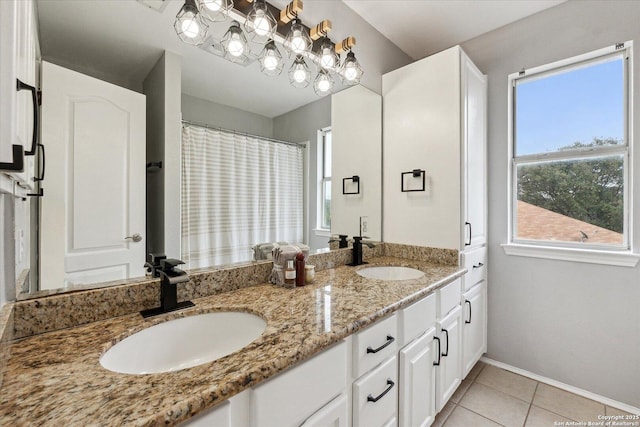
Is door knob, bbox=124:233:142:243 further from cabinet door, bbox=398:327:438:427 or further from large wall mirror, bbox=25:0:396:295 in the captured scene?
cabinet door, bbox=398:327:438:427

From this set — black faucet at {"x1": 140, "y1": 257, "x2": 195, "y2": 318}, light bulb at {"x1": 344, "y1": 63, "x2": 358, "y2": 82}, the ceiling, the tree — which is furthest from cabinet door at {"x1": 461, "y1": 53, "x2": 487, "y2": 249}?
black faucet at {"x1": 140, "y1": 257, "x2": 195, "y2": 318}

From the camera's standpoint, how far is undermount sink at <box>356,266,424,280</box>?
5.91 ft

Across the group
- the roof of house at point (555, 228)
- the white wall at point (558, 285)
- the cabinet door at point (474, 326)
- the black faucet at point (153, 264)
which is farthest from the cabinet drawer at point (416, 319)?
the roof of house at point (555, 228)

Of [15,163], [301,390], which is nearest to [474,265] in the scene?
[301,390]

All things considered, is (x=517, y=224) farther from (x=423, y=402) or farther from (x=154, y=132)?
(x=154, y=132)

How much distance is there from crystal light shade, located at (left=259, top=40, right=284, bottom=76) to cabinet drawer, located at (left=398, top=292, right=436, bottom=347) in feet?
4.54

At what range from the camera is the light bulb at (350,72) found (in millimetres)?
1850

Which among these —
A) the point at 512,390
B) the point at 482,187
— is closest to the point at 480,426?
the point at 512,390

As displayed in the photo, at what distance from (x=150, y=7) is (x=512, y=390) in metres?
2.96

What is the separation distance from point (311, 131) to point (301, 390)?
136 cm

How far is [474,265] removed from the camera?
2.02 m

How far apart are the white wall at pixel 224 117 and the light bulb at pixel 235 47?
29cm

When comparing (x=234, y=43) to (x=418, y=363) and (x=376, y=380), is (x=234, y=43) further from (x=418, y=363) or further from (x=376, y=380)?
(x=418, y=363)

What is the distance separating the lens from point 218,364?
2.22 feet
